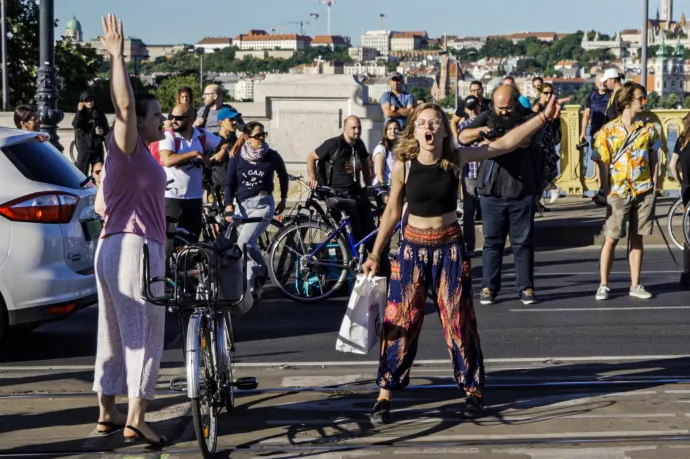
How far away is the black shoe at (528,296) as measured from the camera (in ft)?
36.1

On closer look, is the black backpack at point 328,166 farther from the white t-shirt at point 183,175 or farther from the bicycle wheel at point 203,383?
the bicycle wheel at point 203,383

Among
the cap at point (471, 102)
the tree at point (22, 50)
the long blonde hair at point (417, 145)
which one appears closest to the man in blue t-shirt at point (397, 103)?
the cap at point (471, 102)

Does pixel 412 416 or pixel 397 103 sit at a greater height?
pixel 397 103

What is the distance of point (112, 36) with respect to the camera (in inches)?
233

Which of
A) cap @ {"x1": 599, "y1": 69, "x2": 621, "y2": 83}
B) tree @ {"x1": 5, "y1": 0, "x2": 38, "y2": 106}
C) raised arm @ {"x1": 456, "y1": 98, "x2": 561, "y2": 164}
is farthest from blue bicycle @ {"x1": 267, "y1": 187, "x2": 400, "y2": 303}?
tree @ {"x1": 5, "y1": 0, "x2": 38, "y2": 106}

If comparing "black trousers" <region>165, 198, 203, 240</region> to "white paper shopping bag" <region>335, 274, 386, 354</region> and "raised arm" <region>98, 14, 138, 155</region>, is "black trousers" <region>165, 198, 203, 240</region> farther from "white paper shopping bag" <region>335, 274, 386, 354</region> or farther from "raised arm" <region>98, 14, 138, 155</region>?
"raised arm" <region>98, 14, 138, 155</region>

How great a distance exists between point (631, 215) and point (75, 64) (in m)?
46.0

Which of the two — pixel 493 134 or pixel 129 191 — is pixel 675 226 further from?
pixel 129 191

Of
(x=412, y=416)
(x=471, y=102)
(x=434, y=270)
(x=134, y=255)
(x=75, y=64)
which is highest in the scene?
(x=75, y=64)

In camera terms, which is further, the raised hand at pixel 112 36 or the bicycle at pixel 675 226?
the bicycle at pixel 675 226

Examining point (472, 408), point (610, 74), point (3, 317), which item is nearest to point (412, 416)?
point (472, 408)

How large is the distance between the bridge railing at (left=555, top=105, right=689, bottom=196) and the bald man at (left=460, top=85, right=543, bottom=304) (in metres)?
8.46

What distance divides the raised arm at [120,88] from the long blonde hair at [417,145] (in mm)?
1648

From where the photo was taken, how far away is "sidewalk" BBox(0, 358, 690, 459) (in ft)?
20.6
